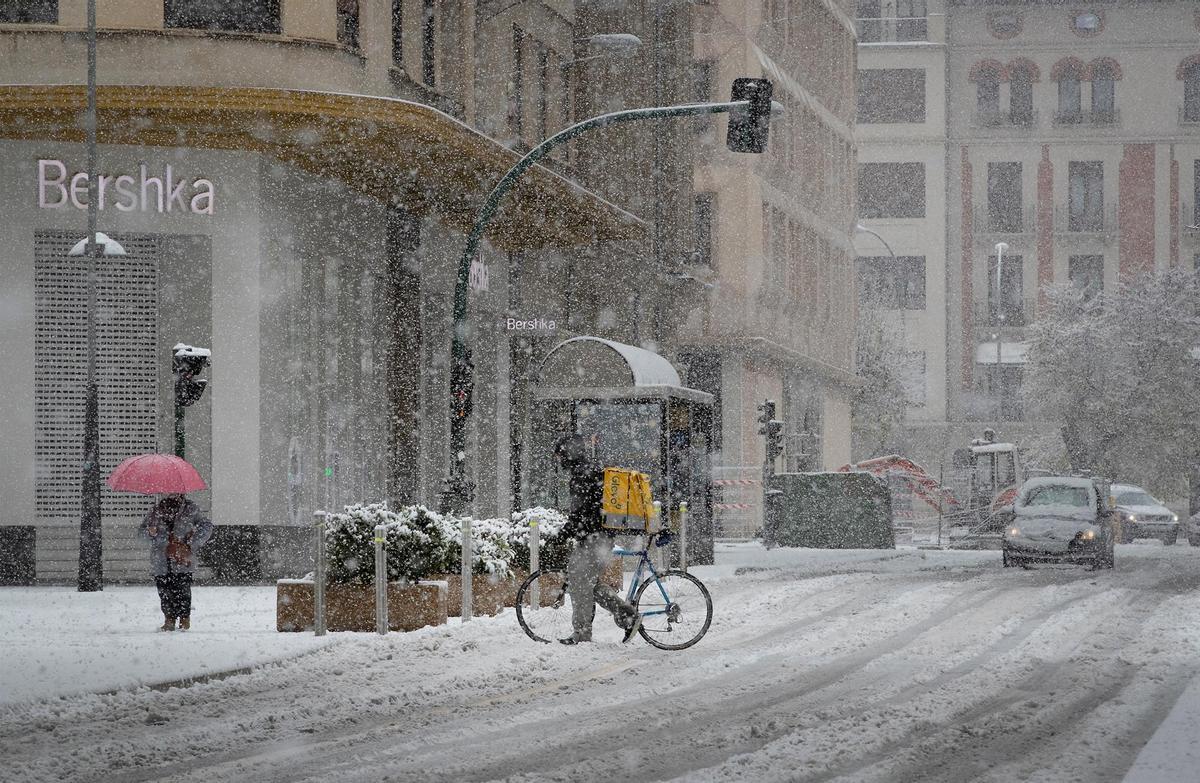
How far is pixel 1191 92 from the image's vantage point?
73.5 meters

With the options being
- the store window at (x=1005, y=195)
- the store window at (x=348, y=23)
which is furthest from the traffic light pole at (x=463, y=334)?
the store window at (x=1005, y=195)

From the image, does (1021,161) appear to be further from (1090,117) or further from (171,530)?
(171,530)

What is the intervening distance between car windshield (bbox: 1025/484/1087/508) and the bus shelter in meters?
6.06

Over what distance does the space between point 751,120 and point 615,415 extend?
518 cm

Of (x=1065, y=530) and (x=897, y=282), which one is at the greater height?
(x=897, y=282)

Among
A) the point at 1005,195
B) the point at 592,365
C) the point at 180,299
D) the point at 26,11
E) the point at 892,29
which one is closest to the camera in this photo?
the point at 26,11

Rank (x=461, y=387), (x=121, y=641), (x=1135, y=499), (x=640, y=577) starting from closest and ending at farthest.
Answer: (x=640, y=577), (x=121, y=641), (x=461, y=387), (x=1135, y=499)

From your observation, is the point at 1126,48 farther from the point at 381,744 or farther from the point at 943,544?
the point at 381,744

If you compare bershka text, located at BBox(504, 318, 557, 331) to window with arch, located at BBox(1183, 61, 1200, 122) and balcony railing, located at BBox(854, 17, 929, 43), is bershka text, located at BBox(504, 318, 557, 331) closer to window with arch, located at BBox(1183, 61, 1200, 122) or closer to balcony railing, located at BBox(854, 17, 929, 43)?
balcony railing, located at BBox(854, 17, 929, 43)

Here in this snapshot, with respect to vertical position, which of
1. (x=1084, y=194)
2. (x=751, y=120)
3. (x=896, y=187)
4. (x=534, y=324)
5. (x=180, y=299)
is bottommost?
(x=534, y=324)

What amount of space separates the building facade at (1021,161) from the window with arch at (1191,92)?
4cm

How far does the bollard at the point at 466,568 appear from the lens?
1775cm

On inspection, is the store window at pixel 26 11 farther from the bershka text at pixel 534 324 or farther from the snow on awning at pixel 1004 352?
the snow on awning at pixel 1004 352

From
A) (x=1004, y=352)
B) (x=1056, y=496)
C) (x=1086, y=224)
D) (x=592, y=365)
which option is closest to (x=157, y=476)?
(x=592, y=365)
